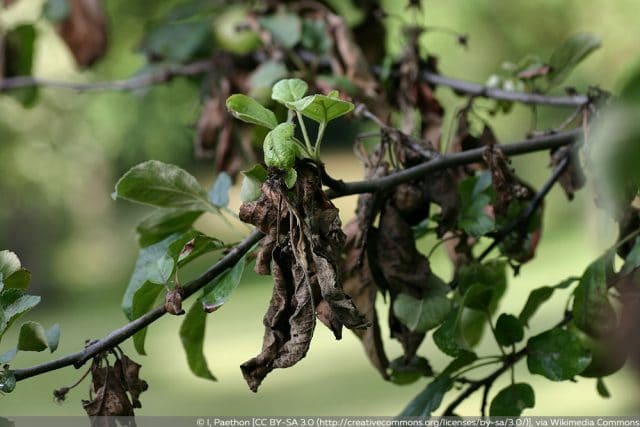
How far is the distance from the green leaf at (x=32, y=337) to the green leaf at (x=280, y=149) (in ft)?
0.55

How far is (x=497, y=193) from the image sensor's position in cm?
60

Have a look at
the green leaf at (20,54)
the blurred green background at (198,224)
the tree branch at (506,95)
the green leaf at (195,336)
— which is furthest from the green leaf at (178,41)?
the blurred green background at (198,224)

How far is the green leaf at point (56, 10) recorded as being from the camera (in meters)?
1.06

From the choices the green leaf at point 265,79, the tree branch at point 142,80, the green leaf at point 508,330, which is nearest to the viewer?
the green leaf at point 508,330

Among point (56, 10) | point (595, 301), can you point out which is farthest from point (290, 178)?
point (56, 10)

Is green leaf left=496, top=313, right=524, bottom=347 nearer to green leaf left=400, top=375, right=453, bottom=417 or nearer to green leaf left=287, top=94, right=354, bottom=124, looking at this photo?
green leaf left=400, top=375, right=453, bottom=417

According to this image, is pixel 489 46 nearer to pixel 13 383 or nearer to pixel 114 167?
pixel 114 167

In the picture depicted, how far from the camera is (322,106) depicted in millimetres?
433

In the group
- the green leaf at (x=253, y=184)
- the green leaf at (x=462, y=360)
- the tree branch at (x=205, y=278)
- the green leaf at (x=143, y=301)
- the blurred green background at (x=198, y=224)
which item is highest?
the green leaf at (x=253, y=184)

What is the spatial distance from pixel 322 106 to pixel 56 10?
73 cm

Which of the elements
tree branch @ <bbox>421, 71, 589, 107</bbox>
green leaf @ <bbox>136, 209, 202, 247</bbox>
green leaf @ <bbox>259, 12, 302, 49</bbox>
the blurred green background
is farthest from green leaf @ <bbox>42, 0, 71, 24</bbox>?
the blurred green background

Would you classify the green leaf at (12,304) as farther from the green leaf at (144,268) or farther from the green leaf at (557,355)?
the green leaf at (557,355)

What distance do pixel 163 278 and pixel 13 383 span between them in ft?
0.29

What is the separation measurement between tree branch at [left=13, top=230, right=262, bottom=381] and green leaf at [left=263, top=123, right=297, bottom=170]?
57 mm
